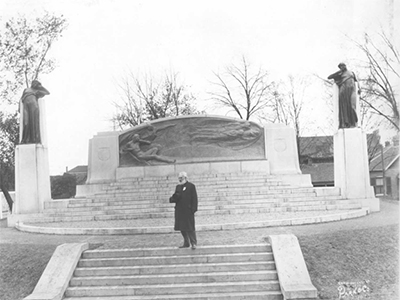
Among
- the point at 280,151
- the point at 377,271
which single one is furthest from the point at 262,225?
the point at 280,151

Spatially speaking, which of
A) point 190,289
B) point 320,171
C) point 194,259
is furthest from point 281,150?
point 320,171

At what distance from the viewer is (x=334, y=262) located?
7.87 meters

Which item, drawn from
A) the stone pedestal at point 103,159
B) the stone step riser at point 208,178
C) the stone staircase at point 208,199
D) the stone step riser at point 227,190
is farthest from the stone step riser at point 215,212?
the stone pedestal at point 103,159

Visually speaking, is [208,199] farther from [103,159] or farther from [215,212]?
[103,159]

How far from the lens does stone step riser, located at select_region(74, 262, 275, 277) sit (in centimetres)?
780

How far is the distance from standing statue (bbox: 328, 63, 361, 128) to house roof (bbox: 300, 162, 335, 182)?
24385 mm

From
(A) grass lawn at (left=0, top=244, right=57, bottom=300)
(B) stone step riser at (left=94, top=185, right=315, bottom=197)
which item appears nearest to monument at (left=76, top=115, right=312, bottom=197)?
(B) stone step riser at (left=94, top=185, right=315, bottom=197)

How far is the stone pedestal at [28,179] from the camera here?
15375mm

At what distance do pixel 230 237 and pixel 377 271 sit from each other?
3138mm

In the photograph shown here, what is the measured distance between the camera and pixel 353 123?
15562 millimetres

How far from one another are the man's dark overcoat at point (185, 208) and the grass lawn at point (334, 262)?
2.30 meters

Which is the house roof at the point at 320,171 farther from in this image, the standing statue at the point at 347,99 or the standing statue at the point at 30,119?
the standing statue at the point at 30,119

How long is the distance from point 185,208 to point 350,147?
350 inches

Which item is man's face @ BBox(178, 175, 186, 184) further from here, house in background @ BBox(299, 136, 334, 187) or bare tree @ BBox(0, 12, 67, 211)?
house in background @ BBox(299, 136, 334, 187)
